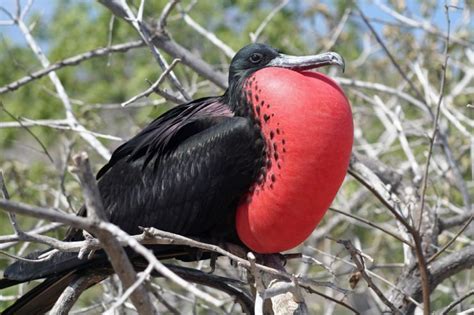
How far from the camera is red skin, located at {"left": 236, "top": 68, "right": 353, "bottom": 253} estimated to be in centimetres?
278

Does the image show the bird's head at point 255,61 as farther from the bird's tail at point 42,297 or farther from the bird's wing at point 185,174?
the bird's tail at point 42,297

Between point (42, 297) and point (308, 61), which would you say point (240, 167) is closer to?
point (308, 61)

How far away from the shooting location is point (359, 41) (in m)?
7.30

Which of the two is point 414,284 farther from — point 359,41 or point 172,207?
point 359,41

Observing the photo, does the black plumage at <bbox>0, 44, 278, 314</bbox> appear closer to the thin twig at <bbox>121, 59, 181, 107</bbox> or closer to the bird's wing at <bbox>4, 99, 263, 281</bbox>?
the bird's wing at <bbox>4, 99, 263, 281</bbox>

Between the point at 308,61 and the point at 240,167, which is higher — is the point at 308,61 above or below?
above

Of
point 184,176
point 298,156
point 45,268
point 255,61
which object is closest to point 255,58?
point 255,61

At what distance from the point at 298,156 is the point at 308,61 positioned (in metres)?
0.40

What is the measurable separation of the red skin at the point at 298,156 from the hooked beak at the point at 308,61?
0.31 feet

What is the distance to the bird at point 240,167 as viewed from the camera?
2801mm

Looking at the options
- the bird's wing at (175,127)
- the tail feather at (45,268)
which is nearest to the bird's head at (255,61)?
the bird's wing at (175,127)

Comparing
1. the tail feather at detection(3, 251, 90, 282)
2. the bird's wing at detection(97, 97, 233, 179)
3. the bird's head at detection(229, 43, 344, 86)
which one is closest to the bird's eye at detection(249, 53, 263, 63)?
the bird's head at detection(229, 43, 344, 86)

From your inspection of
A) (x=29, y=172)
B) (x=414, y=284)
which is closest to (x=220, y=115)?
(x=414, y=284)

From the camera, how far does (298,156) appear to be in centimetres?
280
